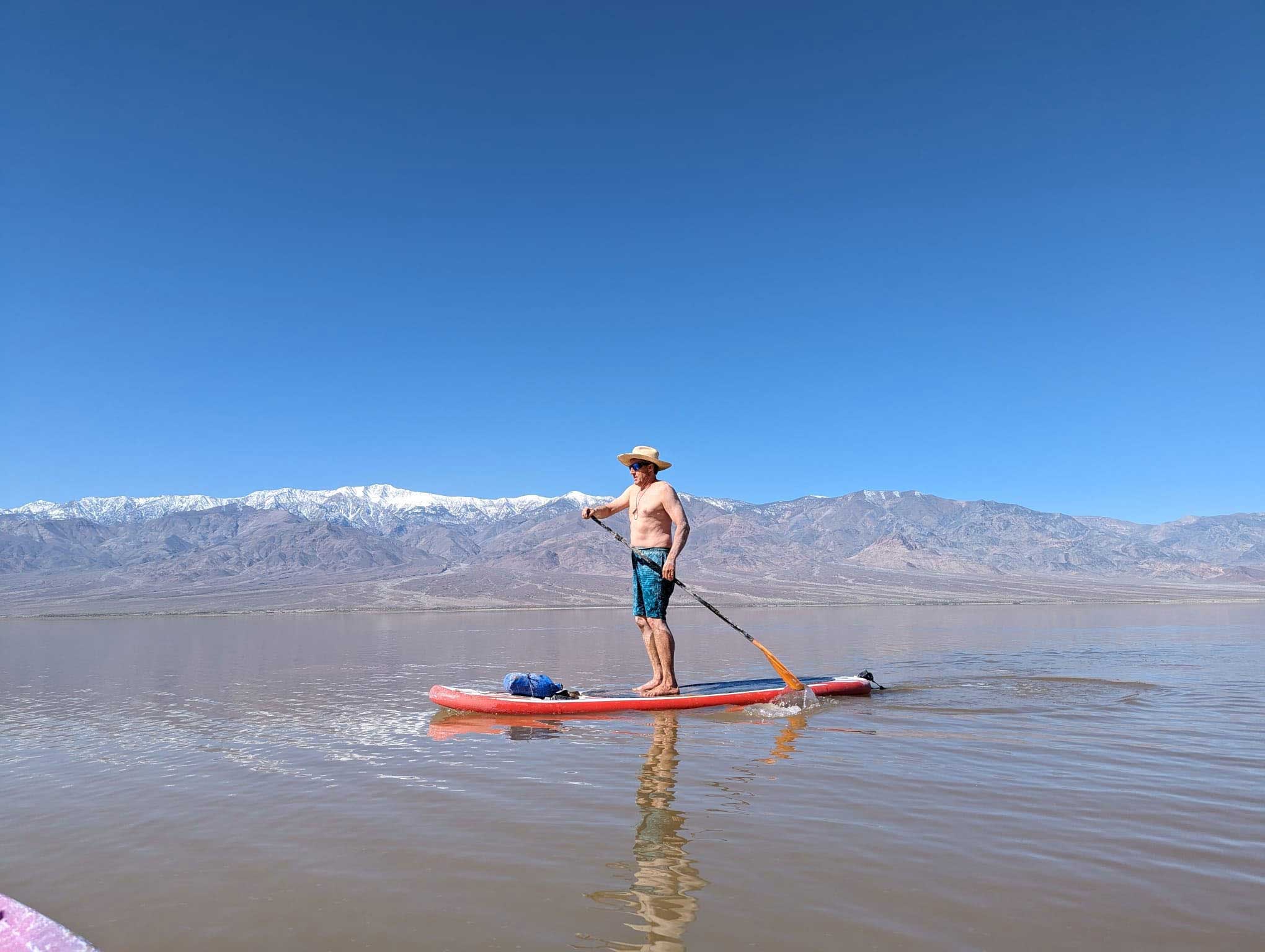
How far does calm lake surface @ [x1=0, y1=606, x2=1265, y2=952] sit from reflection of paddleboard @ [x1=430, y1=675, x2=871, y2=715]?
0.80 feet

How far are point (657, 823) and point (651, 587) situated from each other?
4.63 meters

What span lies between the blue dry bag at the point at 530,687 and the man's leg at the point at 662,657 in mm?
1049

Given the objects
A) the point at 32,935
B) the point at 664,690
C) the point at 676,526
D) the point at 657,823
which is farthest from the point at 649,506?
the point at 32,935

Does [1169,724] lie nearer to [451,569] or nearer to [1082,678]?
[1082,678]

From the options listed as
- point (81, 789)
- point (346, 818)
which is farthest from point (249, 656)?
point (346, 818)

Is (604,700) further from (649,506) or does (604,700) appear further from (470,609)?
(470,609)

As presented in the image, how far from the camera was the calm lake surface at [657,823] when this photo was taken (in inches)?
112

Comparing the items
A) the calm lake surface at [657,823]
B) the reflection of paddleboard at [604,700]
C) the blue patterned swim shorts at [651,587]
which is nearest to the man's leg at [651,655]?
the blue patterned swim shorts at [651,587]

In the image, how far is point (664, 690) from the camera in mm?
8508

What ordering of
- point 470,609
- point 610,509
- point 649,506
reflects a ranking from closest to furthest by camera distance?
1. point 649,506
2. point 610,509
3. point 470,609

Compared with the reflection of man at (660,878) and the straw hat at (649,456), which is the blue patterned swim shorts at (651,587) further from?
the reflection of man at (660,878)

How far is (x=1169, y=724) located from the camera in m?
6.85

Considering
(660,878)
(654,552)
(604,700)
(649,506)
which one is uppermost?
(649,506)

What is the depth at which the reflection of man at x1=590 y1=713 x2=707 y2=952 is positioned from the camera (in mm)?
2750
